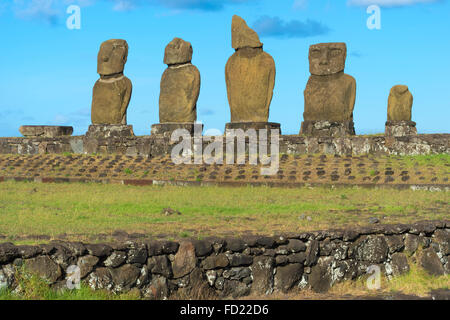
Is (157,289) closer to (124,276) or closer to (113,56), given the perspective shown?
(124,276)

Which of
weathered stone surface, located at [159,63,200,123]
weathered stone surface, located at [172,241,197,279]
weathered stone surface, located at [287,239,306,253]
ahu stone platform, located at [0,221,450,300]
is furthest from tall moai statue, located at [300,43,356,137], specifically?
weathered stone surface, located at [172,241,197,279]

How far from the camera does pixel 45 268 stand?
6.66 meters

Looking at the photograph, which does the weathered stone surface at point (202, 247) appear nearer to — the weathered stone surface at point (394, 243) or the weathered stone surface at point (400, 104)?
the weathered stone surface at point (394, 243)

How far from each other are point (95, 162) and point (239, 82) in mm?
5258

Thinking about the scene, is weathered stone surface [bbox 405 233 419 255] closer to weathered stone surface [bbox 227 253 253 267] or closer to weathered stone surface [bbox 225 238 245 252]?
weathered stone surface [bbox 227 253 253 267]

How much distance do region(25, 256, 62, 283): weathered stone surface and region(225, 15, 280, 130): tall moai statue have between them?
14337 mm

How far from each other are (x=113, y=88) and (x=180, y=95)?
322cm

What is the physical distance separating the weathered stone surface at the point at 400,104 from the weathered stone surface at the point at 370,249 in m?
14.0

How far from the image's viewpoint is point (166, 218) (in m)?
10.8

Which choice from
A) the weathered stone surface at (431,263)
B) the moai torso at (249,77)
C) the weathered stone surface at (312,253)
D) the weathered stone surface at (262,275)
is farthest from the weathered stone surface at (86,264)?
the moai torso at (249,77)

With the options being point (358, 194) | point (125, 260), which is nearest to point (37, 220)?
point (125, 260)

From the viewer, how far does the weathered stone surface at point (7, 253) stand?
6555mm

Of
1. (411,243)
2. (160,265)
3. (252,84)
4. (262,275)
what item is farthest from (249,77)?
(160,265)
